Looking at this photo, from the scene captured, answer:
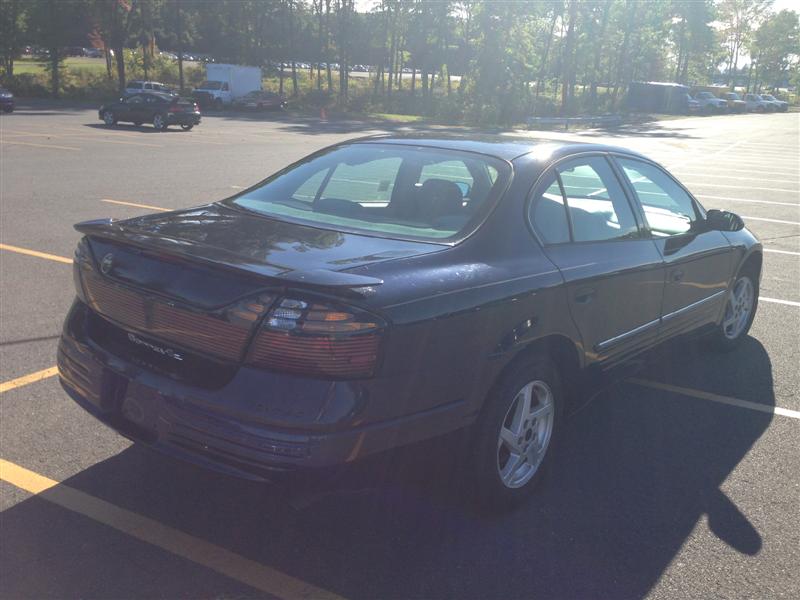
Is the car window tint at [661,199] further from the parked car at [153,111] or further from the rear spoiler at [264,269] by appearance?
the parked car at [153,111]

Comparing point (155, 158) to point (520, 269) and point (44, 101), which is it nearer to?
point (520, 269)

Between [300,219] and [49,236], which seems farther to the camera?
[49,236]

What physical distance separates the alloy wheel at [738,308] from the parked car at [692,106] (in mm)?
66691

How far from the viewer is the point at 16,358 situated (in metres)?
5.61

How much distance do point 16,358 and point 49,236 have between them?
14.3ft

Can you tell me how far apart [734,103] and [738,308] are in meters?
76.4

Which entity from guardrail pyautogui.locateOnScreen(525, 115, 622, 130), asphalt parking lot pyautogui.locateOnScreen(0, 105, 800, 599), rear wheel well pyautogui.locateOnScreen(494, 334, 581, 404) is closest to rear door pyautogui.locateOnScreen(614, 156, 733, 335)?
asphalt parking lot pyautogui.locateOnScreen(0, 105, 800, 599)

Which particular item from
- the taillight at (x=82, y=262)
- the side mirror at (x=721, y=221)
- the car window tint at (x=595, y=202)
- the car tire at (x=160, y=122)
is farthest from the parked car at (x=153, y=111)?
the taillight at (x=82, y=262)

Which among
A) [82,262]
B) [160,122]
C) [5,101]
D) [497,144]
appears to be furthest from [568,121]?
[82,262]

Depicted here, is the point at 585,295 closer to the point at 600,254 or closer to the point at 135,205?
the point at 600,254

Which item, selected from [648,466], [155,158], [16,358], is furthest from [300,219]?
[155,158]

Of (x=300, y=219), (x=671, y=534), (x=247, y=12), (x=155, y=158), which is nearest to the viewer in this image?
(x=671, y=534)

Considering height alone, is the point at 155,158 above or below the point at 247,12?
below

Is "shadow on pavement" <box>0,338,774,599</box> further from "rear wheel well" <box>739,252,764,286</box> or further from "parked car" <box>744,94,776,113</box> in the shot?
"parked car" <box>744,94,776,113</box>
